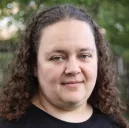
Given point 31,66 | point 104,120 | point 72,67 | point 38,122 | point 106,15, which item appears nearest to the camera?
point 72,67

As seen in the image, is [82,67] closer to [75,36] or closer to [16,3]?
[75,36]

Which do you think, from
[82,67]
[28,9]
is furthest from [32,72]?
[28,9]

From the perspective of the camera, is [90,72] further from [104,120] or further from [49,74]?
[104,120]

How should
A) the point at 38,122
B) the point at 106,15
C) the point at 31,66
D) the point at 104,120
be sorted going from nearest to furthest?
the point at 38,122 → the point at 31,66 → the point at 104,120 → the point at 106,15

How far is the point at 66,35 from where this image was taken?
200 centimetres

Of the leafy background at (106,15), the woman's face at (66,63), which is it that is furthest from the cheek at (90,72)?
the leafy background at (106,15)

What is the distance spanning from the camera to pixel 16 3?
13.8 ft

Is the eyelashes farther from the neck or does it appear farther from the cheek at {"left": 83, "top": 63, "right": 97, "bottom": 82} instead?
the neck

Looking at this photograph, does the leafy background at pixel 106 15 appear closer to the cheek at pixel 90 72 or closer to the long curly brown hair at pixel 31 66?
the long curly brown hair at pixel 31 66

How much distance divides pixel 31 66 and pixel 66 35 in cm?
35

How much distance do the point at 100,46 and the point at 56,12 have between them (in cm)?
41

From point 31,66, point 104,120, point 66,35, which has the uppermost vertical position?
point 66,35

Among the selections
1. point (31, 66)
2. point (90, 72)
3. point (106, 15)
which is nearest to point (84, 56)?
point (90, 72)

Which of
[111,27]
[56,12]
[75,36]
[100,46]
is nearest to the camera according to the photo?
[75,36]
